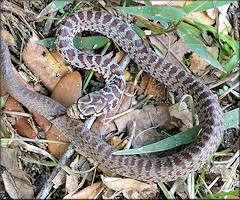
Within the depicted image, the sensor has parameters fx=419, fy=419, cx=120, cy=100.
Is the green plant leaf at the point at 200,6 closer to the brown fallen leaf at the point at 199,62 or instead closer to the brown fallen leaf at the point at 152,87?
the brown fallen leaf at the point at 199,62

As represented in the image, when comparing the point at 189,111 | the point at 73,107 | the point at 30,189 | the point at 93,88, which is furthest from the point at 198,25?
the point at 30,189

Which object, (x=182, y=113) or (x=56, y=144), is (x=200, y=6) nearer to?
(x=182, y=113)

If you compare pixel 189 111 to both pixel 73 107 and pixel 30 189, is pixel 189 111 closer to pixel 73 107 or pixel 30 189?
pixel 73 107

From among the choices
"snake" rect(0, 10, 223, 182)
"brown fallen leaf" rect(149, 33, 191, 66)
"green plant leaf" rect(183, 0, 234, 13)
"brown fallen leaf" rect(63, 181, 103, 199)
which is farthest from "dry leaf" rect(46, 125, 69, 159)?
"green plant leaf" rect(183, 0, 234, 13)

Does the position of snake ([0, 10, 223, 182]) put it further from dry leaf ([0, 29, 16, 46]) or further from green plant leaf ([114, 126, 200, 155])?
dry leaf ([0, 29, 16, 46])

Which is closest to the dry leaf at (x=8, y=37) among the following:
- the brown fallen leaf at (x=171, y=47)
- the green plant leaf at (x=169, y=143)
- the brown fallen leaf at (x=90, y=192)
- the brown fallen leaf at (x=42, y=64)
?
the brown fallen leaf at (x=42, y=64)

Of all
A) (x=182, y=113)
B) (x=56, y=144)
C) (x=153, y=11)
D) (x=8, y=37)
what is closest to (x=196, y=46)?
(x=153, y=11)
